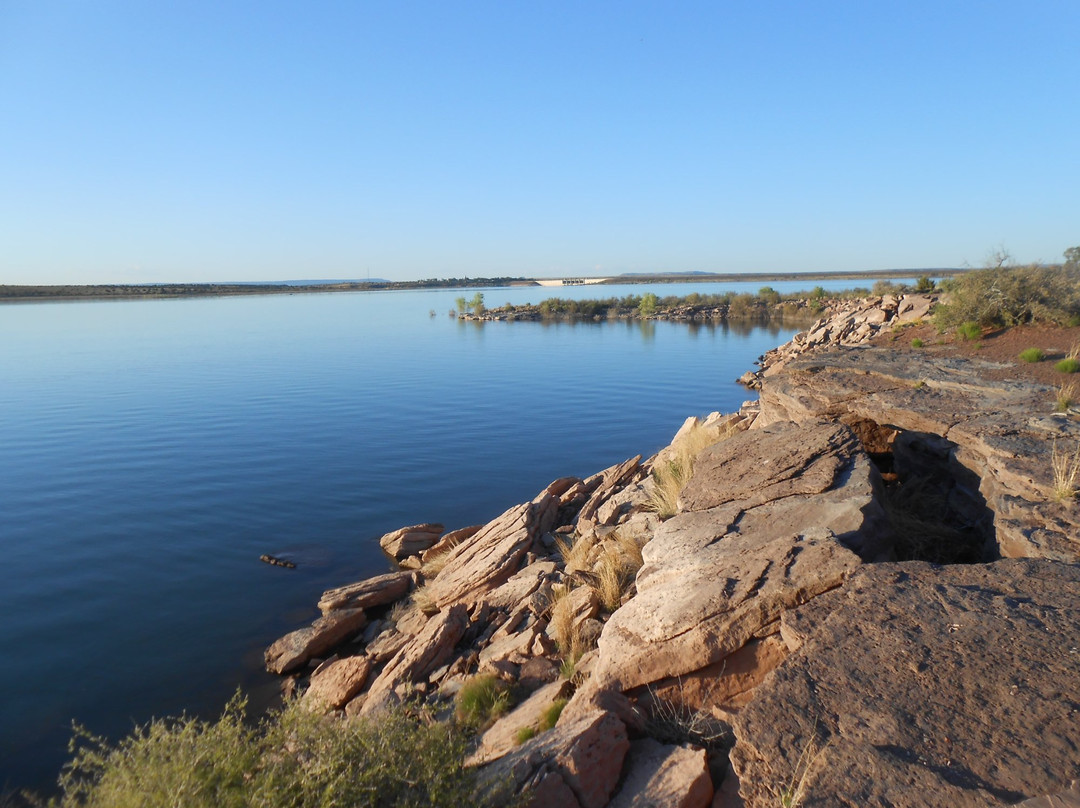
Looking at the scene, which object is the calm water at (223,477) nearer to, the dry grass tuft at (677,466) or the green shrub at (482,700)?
the green shrub at (482,700)

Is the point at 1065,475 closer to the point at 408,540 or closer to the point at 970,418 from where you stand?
the point at 970,418

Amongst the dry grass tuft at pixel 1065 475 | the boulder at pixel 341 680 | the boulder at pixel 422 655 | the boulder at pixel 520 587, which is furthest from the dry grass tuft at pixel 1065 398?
the boulder at pixel 341 680

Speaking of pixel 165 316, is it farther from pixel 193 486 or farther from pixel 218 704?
pixel 218 704

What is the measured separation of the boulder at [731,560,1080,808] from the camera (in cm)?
347

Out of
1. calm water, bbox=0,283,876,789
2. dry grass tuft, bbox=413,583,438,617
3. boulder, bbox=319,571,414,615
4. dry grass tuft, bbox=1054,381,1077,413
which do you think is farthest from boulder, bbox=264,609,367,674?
dry grass tuft, bbox=1054,381,1077,413

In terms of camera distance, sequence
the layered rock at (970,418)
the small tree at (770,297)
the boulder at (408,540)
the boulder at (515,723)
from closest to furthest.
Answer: the boulder at (515,723) → the layered rock at (970,418) → the boulder at (408,540) → the small tree at (770,297)

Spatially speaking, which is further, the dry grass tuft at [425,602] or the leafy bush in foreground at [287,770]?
the dry grass tuft at [425,602]

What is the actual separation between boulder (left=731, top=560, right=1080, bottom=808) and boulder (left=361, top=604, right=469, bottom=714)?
Result: 4.70 m

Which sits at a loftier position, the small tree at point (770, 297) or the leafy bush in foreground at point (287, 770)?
the leafy bush in foreground at point (287, 770)

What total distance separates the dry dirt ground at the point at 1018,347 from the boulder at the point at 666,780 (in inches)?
338

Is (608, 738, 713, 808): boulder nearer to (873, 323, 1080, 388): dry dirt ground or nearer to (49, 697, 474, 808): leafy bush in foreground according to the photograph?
(49, 697, 474, 808): leafy bush in foreground

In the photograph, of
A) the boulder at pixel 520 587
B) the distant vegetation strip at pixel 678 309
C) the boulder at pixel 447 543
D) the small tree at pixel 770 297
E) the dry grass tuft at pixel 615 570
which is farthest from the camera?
the small tree at pixel 770 297

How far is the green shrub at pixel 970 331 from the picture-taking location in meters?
14.2

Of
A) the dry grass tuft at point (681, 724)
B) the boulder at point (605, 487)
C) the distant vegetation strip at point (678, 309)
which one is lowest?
the distant vegetation strip at point (678, 309)
